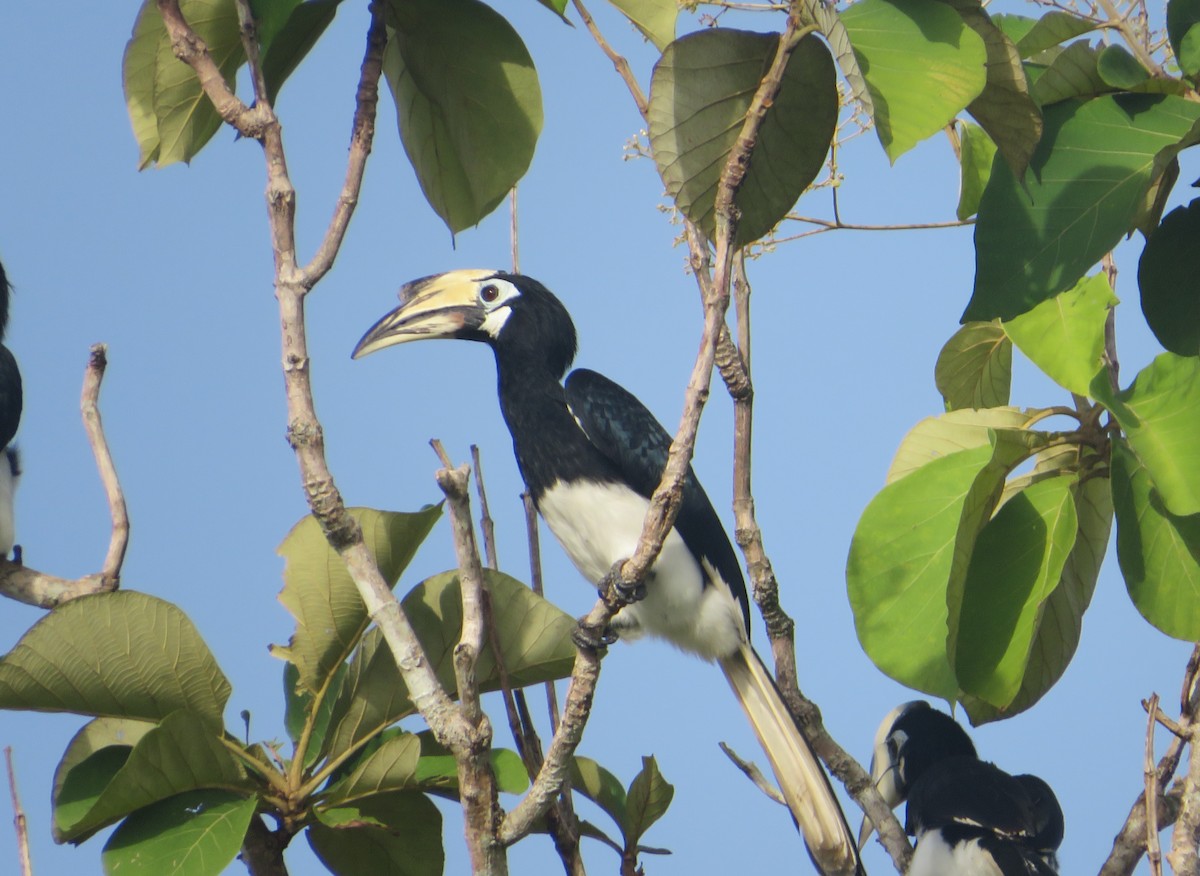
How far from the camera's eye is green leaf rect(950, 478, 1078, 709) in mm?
1638

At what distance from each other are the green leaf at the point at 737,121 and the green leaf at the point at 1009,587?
498 millimetres

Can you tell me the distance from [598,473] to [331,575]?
0.99 metres

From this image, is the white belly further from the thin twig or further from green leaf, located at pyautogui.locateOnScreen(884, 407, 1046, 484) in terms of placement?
the thin twig

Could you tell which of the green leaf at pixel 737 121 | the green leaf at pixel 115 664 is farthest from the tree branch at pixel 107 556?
the green leaf at pixel 737 121

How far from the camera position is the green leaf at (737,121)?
145 cm

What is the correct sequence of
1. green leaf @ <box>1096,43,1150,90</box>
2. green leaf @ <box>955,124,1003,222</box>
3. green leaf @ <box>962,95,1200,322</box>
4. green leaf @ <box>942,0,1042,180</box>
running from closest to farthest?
green leaf @ <box>942,0,1042,180</box> → green leaf @ <box>962,95,1200,322</box> → green leaf @ <box>1096,43,1150,90</box> → green leaf @ <box>955,124,1003,222</box>

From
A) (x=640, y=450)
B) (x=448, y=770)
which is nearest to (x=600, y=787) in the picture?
(x=448, y=770)

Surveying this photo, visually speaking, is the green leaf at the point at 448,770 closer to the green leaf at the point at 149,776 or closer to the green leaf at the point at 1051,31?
the green leaf at the point at 149,776

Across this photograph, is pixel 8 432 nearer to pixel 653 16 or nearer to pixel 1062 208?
pixel 653 16

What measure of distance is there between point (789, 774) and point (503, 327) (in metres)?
1.02

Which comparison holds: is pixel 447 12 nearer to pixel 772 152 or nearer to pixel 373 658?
pixel 772 152

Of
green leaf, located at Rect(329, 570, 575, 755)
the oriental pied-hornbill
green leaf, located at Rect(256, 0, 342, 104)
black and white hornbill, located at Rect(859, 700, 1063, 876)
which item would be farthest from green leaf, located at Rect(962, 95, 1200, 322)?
the oriental pied-hornbill

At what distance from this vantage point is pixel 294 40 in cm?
169

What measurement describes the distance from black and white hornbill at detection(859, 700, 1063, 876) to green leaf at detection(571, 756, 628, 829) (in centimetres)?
106
